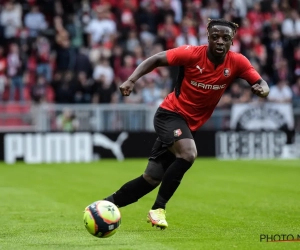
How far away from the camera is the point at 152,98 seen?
73.9 ft

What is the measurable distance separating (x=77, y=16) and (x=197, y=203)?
542 inches

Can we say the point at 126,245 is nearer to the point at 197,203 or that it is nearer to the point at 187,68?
the point at 187,68

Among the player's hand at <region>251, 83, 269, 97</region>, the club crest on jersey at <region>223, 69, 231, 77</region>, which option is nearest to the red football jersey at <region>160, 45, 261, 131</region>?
the club crest on jersey at <region>223, 69, 231, 77</region>

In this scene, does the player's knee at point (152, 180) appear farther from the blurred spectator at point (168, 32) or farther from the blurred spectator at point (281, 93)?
the blurred spectator at point (168, 32)

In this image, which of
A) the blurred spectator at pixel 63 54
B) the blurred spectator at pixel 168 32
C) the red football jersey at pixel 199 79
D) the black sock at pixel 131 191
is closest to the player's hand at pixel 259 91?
the red football jersey at pixel 199 79

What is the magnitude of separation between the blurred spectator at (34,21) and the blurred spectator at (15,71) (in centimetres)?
145

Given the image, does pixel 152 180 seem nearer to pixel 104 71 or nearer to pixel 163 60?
pixel 163 60

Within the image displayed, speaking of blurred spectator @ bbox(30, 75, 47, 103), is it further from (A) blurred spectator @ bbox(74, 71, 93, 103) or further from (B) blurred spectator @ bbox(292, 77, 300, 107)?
(B) blurred spectator @ bbox(292, 77, 300, 107)

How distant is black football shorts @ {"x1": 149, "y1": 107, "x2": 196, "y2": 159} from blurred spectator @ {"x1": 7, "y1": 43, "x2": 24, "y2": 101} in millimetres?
13287

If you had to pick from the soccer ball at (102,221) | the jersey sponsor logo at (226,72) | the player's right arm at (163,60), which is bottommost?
the soccer ball at (102,221)

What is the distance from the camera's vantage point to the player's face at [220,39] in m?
8.78

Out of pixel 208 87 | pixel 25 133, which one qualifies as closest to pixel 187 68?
pixel 208 87

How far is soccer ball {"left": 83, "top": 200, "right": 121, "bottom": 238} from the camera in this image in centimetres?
790

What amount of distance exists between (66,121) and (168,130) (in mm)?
13246
